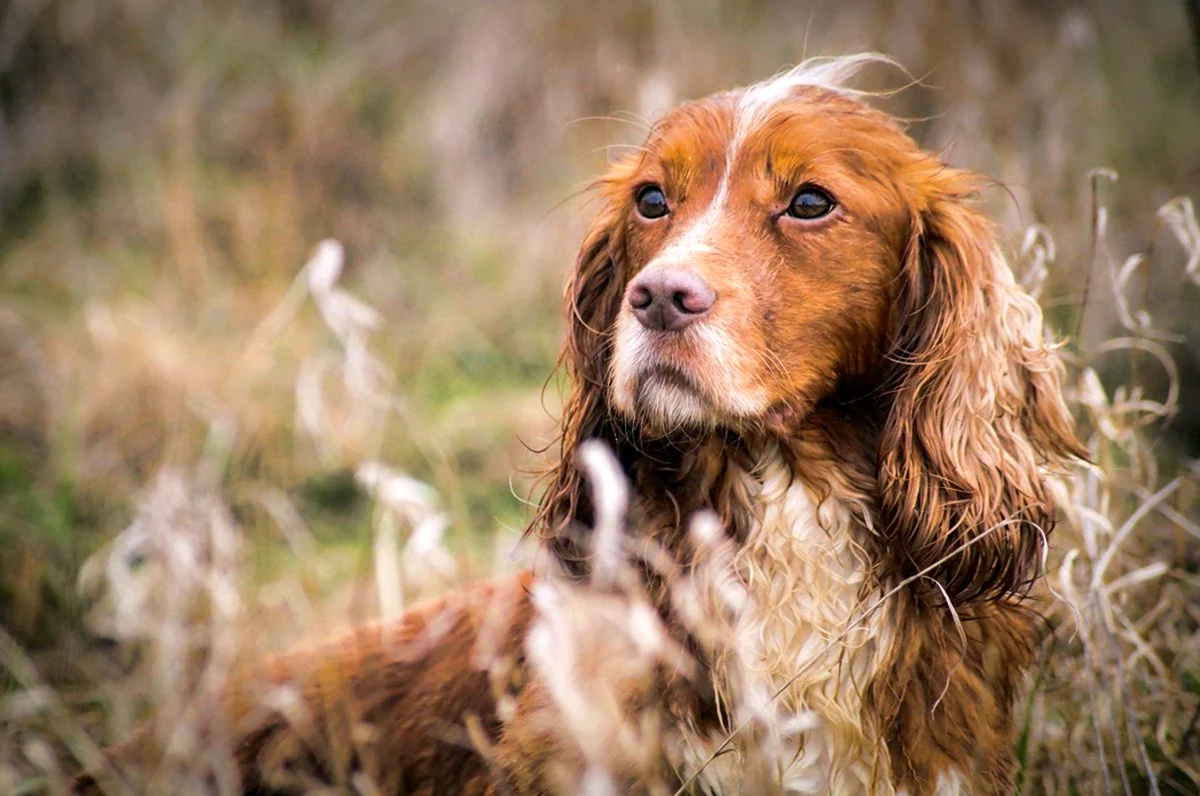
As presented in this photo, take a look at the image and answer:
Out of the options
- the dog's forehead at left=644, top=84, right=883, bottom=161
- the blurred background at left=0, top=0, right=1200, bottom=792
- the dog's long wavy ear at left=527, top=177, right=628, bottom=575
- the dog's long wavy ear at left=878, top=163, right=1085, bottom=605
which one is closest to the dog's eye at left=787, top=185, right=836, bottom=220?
the dog's forehead at left=644, top=84, right=883, bottom=161

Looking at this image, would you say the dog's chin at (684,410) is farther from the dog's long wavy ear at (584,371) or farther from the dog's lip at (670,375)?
the dog's long wavy ear at (584,371)

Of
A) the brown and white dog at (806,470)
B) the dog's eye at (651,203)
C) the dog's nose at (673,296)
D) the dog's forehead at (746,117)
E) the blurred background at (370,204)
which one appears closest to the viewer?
the dog's nose at (673,296)

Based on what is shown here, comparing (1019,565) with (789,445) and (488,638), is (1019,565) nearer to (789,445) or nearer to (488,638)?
(789,445)

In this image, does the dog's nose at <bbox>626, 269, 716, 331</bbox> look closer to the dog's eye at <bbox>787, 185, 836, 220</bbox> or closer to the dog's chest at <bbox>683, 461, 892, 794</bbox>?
the dog's eye at <bbox>787, 185, 836, 220</bbox>

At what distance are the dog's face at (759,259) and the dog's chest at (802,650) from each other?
23 cm

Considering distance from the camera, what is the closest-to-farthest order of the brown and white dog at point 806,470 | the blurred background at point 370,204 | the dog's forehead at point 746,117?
the brown and white dog at point 806,470, the dog's forehead at point 746,117, the blurred background at point 370,204

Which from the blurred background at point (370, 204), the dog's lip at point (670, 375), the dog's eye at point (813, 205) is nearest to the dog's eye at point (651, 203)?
the dog's eye at point (813, 205)

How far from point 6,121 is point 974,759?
6265mm

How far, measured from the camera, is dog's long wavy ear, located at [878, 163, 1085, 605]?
2377 mm

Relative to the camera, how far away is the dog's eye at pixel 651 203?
253 cm

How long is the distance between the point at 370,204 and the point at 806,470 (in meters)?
4.79

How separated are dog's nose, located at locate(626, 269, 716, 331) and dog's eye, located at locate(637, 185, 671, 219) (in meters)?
0.36

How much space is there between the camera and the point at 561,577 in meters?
2.53

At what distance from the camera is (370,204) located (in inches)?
267
